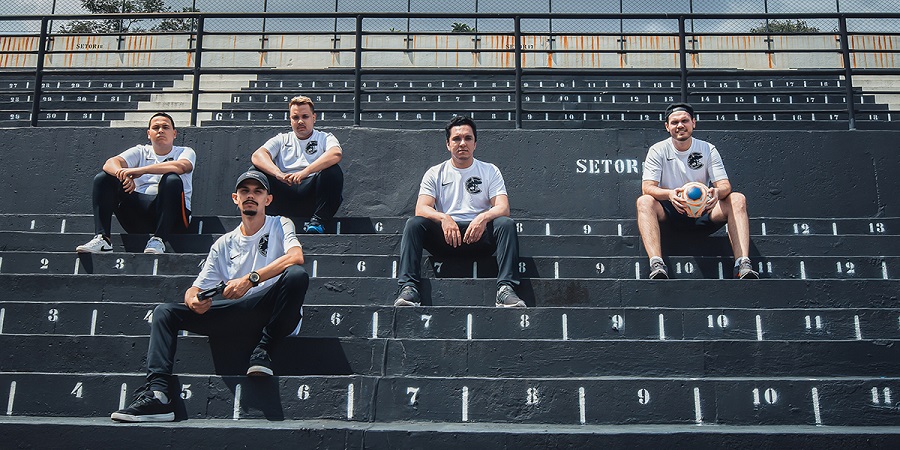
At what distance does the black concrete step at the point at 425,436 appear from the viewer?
3949 millimetres

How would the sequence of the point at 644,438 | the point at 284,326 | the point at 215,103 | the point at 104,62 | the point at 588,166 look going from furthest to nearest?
the point at 104,62
the point at 215,103
the point at 588,166
the point at 284,326
the point at 644,438

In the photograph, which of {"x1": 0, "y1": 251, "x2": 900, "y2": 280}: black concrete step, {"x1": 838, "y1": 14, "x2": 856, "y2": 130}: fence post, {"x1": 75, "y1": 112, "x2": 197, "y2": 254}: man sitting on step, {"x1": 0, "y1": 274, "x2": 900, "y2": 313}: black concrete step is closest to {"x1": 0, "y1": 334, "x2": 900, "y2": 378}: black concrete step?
{"x1": 0, "y1": 274, "x2": 900, "y2": 313}: black concrete step

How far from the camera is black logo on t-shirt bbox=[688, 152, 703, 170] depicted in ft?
21.2

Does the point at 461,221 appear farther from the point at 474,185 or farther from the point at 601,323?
the point at 601,323

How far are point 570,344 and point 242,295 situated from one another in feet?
6.07

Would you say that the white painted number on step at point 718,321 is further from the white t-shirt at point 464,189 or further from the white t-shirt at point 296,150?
the white t-shirt at point 296,150

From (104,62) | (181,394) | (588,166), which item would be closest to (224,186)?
(588,166)

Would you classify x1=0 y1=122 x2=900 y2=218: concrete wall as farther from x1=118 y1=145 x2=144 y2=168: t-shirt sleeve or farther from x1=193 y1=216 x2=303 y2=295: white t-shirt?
x1=193 y1=216 x2=303 y2=295: white t-shirt

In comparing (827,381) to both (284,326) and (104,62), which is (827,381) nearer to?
(284,326)

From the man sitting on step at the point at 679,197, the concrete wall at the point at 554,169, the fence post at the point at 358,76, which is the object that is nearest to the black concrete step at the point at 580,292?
the man sitting on step at the point at 679,197

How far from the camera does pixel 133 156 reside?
6.92m

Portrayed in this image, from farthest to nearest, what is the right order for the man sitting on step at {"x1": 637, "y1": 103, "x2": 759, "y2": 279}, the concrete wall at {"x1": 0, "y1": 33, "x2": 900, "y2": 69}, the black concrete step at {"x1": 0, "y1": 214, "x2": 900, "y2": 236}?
the concrete wall at {"x1": 0, "y1": 33, "x2": 900, "y2": 69}, the black concrete step at {"x1": 0, "y1": 214, "x2": 900, "y2": 236}, the man sitting on step at {"x1": 637, "y1": 103, "x2": 759, "y2": 279}

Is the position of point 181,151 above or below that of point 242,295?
above

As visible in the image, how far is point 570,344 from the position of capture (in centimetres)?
475
